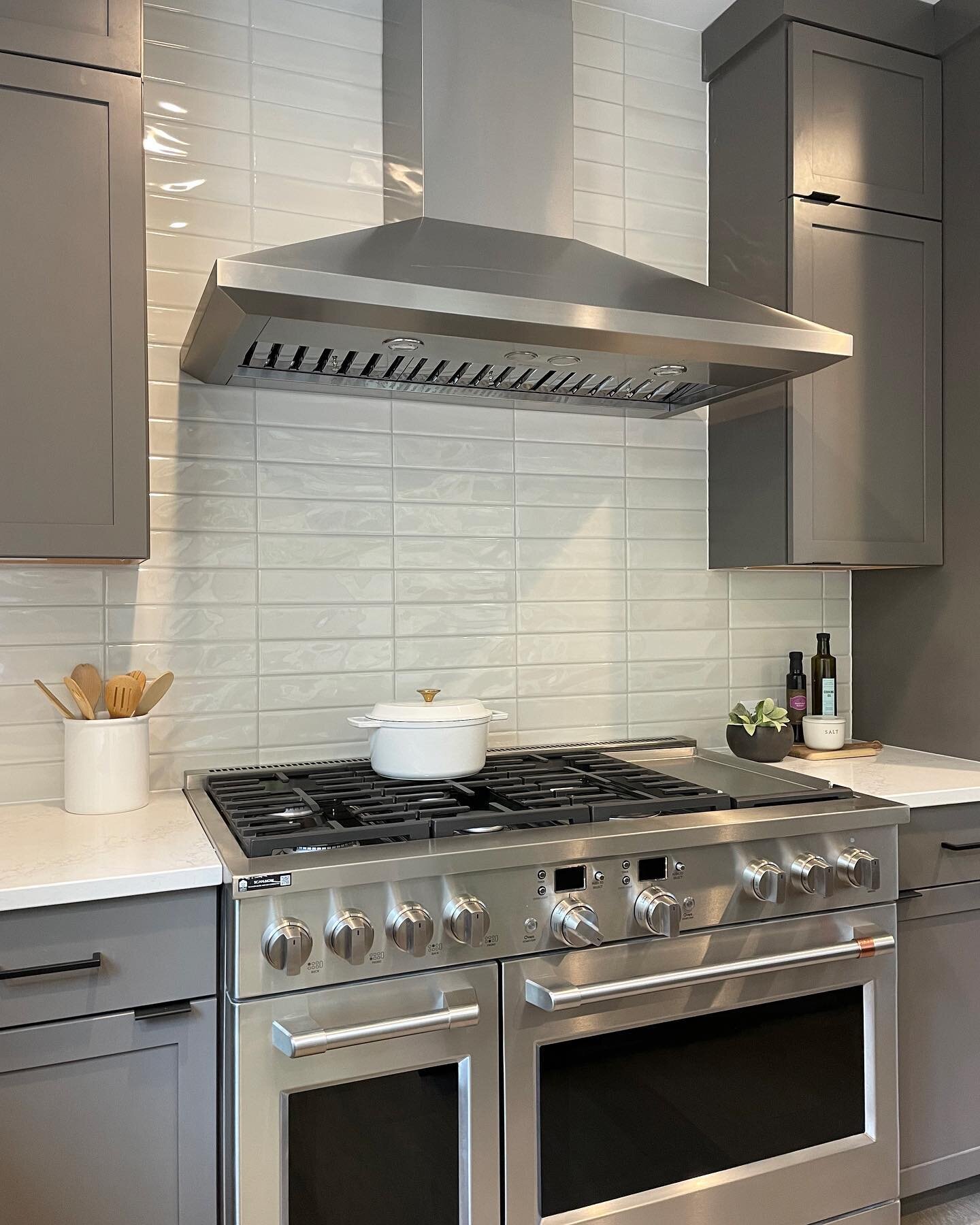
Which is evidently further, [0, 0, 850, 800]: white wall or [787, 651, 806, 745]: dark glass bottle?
[787, 651, 806, 745]: dark glass bottle

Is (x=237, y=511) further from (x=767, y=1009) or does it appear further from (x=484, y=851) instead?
(x=767, y=1009)

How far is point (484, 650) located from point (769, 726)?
2.33 feet

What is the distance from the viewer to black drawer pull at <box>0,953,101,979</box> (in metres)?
1.34

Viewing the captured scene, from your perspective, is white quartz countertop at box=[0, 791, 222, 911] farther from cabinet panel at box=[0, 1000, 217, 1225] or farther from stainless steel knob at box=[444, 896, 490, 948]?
stainless steel knob at box=[444, 896, 490, 948]

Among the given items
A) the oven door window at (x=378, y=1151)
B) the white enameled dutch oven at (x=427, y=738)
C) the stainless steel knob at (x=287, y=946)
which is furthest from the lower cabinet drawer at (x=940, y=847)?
the stainless steel knob at (x=287, y=946)

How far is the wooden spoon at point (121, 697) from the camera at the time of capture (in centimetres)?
183

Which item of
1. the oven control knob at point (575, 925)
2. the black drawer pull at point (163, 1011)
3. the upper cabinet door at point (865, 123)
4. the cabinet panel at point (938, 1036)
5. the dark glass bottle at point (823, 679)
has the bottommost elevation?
the cabinet panel at point (938, 1036)

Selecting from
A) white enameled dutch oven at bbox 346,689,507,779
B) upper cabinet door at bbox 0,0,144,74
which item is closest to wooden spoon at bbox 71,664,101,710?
white enameled dutch oven at bbox 346,689,507,779

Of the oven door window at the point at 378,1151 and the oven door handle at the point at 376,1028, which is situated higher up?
the oven door handle at the point at 376,1028

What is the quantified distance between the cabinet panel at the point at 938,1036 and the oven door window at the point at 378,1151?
992 millimetres

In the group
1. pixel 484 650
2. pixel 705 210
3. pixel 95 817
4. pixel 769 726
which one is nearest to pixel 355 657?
pixel 484 650

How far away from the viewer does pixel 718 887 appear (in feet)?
5.54

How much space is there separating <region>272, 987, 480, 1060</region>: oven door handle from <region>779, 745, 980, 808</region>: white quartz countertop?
97cm

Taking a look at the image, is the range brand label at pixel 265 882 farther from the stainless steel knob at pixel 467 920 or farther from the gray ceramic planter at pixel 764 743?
the gray ceramic planter at pixel 764 743
